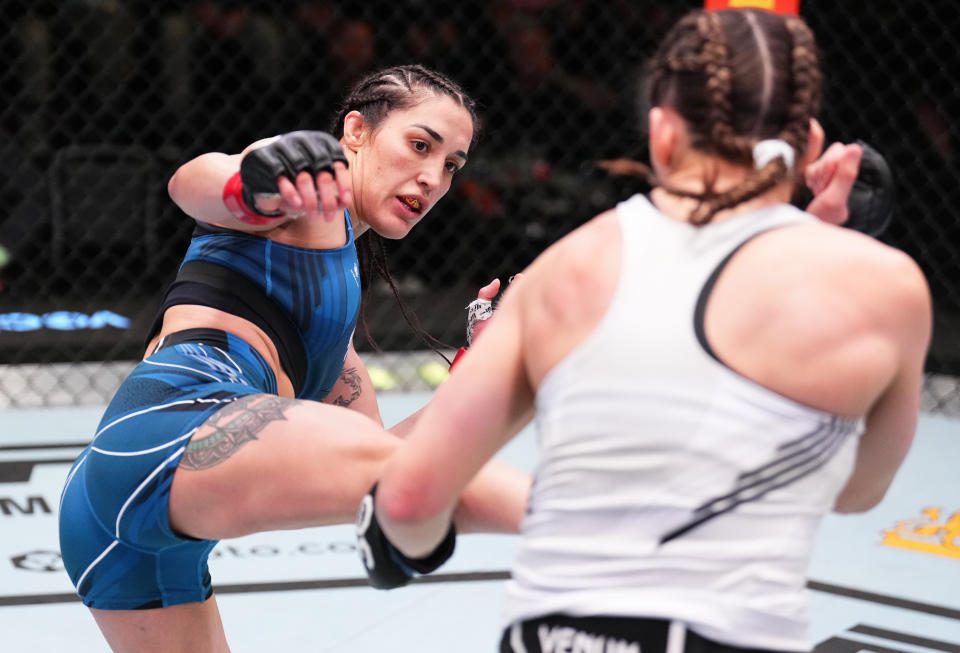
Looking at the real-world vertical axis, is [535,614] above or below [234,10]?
below

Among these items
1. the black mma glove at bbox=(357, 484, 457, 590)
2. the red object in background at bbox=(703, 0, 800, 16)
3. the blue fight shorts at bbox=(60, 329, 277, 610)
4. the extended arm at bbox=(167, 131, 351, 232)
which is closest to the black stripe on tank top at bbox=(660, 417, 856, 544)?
the black mma glove at bbox=(357, 484, 457, 590)

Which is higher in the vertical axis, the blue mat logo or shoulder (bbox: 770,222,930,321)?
shoulder (bbox: 770,222,930,321)

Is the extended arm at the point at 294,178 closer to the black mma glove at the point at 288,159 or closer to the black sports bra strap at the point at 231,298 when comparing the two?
the black mma glove at the point at 288,159

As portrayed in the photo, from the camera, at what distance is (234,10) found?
15.9 feet

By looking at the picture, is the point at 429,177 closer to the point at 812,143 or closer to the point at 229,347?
the point at 229,347

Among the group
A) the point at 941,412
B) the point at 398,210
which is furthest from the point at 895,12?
the point at 398,210

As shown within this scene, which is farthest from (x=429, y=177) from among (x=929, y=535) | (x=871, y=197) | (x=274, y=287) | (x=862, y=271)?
(x=929, y=535)

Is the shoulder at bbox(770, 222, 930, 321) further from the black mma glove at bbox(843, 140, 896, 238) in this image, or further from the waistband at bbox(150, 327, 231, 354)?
the waistband at bbox(150, 327, 231, 354)

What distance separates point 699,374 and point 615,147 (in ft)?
14.2

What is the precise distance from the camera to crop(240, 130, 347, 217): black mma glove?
120 centimetres

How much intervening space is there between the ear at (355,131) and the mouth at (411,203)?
4.5 inches

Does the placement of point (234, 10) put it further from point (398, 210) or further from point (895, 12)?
point (398, 210)

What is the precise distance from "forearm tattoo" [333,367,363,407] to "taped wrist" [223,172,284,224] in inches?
18.3

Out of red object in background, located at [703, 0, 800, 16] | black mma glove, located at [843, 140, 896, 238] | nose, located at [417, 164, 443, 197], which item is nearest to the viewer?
black mma glove, located at [843, 140, 896, 238]
